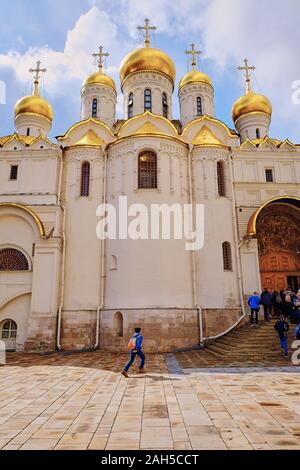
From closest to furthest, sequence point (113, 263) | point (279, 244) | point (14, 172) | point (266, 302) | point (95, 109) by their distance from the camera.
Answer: point (266, 302), point (113, 263), point (279, 244), point (14, 172), point (95, 109)

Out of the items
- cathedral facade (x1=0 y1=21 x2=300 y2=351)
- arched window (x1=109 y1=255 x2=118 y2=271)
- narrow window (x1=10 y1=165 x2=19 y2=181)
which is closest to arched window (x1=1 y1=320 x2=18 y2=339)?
cathedral facade (x1=0 y1=21 x2=300 y2=351)

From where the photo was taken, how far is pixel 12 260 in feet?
46.9

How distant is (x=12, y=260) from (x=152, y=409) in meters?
10.8

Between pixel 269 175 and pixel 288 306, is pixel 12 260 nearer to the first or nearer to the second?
pixel 288 306

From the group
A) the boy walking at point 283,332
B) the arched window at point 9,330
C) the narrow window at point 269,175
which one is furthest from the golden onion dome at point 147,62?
the boy walking at point 283,332

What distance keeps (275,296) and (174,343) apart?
14.4ft

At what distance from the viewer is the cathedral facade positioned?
518 inches

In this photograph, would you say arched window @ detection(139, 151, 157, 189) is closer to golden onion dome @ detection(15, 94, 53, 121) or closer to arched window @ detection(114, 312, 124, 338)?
arched window @ detection(114, 312, 124, 338)

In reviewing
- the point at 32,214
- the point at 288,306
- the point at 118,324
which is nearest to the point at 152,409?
the point at 118,324

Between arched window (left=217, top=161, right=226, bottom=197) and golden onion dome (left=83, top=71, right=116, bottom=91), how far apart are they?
917cm

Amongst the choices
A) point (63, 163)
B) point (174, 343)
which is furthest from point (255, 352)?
point (63, 163)

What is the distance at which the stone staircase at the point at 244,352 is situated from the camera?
9.56 metres

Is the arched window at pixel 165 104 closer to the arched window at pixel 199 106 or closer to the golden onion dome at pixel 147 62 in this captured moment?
the golden onion dome at pixel 147 62

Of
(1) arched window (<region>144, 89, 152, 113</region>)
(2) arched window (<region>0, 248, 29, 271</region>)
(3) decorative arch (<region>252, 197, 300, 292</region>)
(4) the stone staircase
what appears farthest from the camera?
(1) arched window (<region>144, 89, 152, 113</region>)
